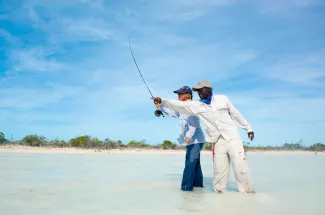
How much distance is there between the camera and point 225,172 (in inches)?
208

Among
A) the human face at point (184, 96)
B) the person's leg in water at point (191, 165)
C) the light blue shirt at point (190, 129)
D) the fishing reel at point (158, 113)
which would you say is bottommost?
the person's leg in water at point (191, 165)

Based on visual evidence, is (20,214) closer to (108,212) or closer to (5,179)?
(108,212)

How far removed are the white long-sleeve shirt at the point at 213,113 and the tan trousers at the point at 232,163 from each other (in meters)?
0.11

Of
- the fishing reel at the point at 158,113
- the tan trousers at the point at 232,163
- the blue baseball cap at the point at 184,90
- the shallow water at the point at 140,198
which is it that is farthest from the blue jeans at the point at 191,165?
the blue baseball cap at the point at 184,90

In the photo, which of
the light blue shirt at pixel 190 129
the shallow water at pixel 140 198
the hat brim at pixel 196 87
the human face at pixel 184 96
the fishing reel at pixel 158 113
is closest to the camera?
the shallow water at pixel 140 198

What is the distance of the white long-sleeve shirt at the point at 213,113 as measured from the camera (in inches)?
210

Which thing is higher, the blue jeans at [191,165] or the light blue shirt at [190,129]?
the light blue shirt at [190,129]

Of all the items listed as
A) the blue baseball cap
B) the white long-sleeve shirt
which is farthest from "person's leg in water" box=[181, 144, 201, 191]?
the blue baseball cap

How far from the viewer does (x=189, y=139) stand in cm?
545

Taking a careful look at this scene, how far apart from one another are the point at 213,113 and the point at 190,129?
1.41 ft

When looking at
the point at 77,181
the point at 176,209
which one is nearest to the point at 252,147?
the point at 77,181

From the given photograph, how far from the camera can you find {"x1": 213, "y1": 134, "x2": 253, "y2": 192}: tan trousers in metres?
5.20

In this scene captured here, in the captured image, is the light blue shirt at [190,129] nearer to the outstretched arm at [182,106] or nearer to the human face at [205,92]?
the outstretched arm at [182,106]

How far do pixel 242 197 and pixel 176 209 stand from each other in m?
1.19
